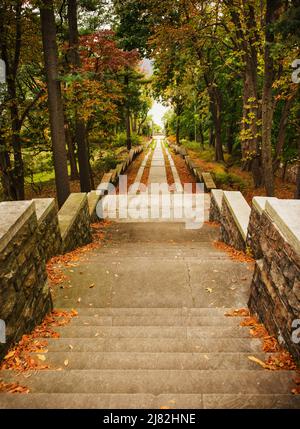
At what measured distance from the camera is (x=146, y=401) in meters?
2.34

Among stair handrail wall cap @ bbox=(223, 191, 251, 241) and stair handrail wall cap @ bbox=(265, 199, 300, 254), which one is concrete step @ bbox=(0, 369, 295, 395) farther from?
stair handrail wall cap @ bbox=(223, 191, 251, 241)

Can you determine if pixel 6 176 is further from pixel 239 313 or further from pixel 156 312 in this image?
pixel 239 313

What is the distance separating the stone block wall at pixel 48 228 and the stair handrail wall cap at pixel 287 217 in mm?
3729

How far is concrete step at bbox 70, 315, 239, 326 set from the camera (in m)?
4.03

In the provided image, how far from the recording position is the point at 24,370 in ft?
9.51

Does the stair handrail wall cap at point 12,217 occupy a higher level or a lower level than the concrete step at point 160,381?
higher

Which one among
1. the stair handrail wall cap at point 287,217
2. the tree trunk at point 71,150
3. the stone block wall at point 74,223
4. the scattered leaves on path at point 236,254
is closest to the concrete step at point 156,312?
the stair handrail wall cap at point 287,217

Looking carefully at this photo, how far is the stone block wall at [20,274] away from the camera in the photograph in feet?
10.5

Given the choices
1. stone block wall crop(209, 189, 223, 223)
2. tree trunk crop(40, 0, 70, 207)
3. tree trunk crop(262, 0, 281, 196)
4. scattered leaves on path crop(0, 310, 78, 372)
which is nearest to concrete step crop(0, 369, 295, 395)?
scattered leaves on path crop(0, 310, 78, 372)

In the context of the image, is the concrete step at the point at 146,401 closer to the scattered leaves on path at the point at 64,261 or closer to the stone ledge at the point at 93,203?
the scattered leaves on path at the point at 64,261

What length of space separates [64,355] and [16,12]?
1157cm

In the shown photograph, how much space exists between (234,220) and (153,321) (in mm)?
4236
